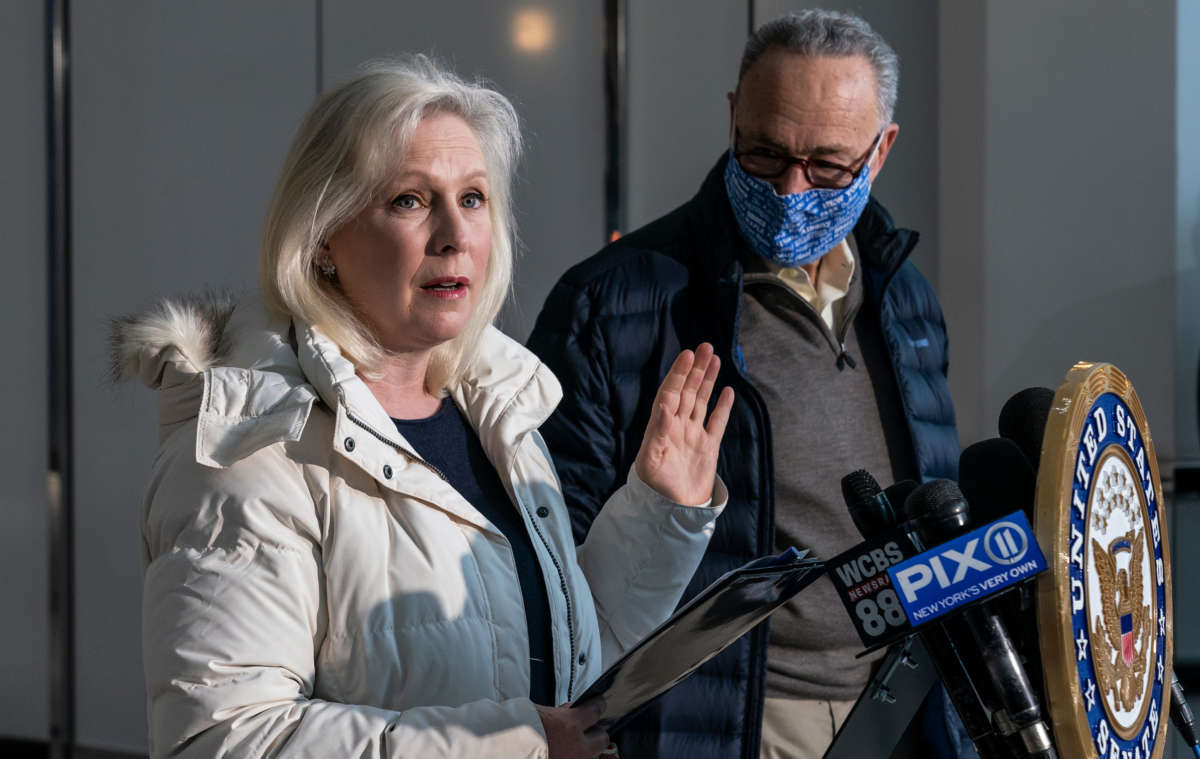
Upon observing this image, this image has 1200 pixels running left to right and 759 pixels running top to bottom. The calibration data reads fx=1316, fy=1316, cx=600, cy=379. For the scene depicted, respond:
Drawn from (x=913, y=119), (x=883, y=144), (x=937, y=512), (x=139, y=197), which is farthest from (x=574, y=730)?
(x=139, y=197)

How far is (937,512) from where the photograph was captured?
837 mm

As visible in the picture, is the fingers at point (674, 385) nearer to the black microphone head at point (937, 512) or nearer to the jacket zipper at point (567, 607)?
the jacket zipper at point (567, 607)

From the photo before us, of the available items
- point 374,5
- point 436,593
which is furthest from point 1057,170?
point 436,593

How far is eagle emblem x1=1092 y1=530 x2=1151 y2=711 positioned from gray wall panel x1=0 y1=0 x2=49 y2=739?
3814 mm

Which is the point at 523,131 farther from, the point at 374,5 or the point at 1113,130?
the point at 1113,130

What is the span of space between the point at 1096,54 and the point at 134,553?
307 cm

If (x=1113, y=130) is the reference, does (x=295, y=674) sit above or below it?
below

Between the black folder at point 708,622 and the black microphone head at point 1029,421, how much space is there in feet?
0.59

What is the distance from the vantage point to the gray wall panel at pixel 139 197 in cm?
399

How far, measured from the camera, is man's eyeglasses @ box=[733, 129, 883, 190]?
6.21 ft

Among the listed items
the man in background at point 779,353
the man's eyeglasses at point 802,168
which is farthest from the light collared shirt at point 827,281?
the man's eyeglasses at point 802,168

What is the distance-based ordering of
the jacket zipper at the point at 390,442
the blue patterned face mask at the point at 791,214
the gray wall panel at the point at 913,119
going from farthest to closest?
the gray wall panel at the point at 913,119
the blue patterned face mask at the point at 791,214
the jacket zipper at the point at 390,442

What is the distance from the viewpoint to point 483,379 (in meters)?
1.46

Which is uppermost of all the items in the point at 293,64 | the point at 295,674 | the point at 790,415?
the point at 293,64
